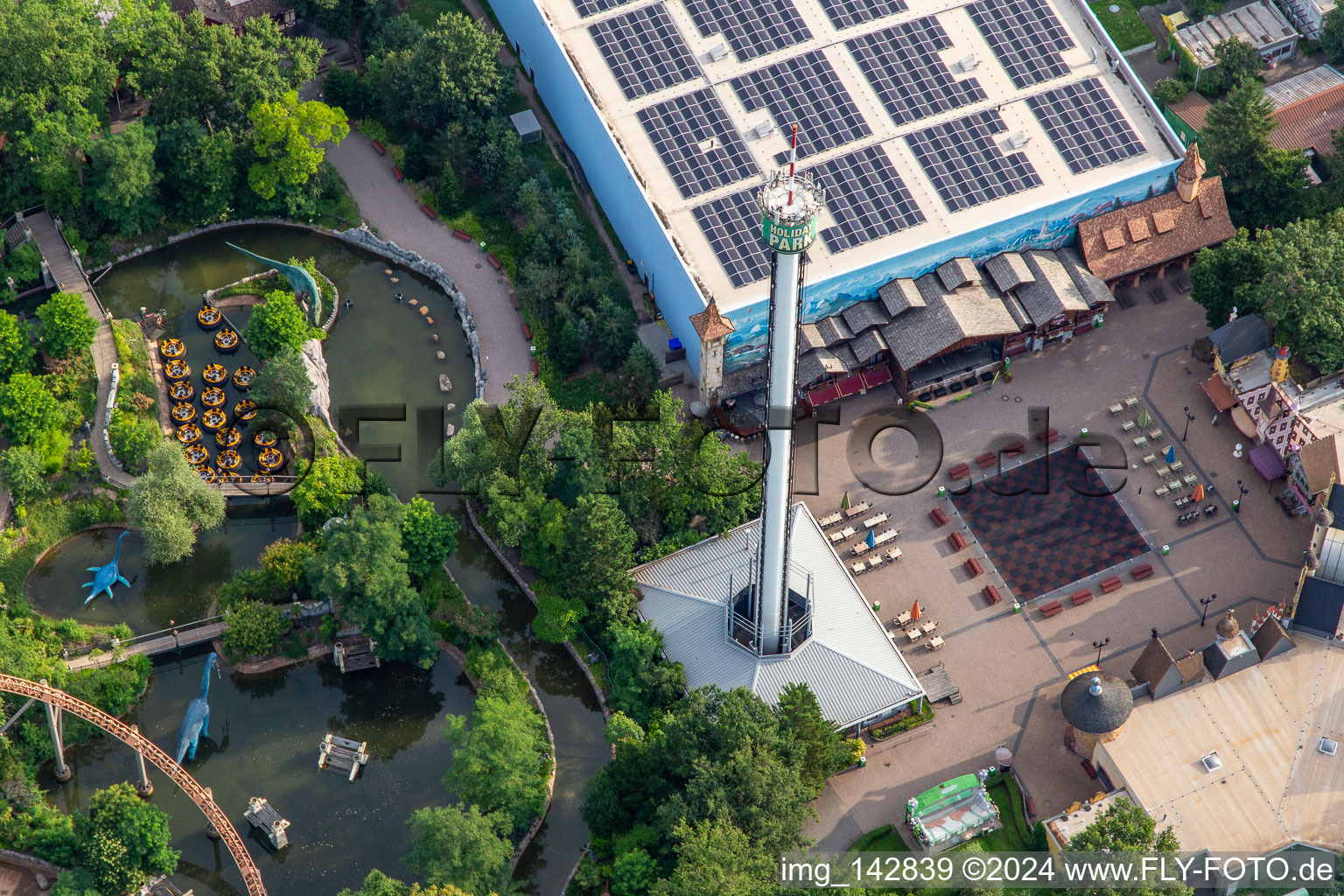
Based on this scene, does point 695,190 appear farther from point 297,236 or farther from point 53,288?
point 53,288

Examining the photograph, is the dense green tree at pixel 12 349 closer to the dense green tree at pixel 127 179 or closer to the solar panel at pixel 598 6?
the dense green tree at pixel 127 179

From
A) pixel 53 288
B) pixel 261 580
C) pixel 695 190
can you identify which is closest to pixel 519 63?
pixel 695 190

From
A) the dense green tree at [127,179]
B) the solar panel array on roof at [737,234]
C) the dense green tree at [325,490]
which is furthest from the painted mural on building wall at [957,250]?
the dense green tree at [127,179]

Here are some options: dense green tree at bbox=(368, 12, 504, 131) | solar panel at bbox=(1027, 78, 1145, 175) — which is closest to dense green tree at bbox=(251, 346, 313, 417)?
dense green tree at bbox=(368, 12, 504, 131)

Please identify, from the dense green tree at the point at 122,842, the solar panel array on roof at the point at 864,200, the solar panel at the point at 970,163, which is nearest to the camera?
the dense green tree at the point at 122,842

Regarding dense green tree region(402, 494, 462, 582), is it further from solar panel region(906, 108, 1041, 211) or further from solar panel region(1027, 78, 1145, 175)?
solar panel region(1027, 78, 1145, 175)
